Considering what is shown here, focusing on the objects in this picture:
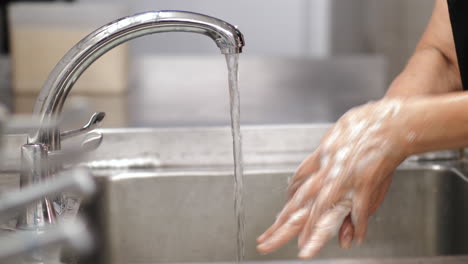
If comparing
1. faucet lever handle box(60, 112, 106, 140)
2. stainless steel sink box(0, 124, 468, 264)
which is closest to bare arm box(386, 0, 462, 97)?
stainless steel sink box(0, 124, 468, 264)

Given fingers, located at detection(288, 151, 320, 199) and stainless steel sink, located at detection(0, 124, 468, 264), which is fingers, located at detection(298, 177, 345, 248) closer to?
fingers, located at detection(288, 151, 320, 199)

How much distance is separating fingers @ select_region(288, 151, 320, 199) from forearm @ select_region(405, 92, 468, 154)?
0.10 meters

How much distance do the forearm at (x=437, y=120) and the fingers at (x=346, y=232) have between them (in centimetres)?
10

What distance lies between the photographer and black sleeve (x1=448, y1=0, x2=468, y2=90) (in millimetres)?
912

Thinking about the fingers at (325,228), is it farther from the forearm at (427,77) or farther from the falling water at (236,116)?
the forearm at (427,77)

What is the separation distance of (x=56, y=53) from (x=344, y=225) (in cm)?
126

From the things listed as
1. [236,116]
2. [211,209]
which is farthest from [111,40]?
[211,209]

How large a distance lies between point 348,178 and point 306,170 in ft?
0.20

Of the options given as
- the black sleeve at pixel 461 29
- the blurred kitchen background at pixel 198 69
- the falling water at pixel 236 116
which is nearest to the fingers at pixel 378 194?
the falling water at pixel 236 116

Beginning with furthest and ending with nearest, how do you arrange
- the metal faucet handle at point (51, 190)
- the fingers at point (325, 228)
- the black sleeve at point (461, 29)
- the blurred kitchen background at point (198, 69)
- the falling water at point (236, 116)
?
the blurred kitchen background at point (198, 69) → the black sleeve at point (461, 29) → the falling water at point (236, 116) → the fingers at point (325, 228) → the metal faucet handle at point (51, 190)

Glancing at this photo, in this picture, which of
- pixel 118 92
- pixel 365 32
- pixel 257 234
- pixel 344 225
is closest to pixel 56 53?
pixel 118 92

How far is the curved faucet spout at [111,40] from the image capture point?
69cm

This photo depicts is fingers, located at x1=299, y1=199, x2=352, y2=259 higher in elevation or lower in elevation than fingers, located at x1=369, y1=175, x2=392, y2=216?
lower

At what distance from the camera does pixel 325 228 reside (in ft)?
2.15
